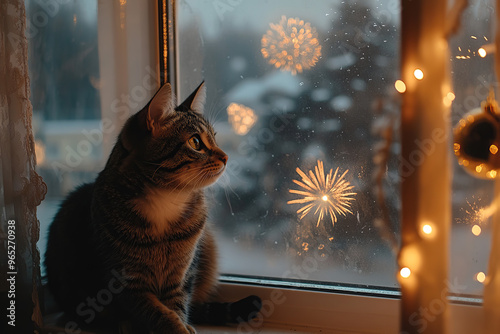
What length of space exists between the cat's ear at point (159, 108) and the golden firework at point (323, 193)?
A: 409 mm

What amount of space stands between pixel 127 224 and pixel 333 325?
59 cm

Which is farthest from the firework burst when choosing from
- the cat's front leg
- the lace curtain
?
the lace curtain

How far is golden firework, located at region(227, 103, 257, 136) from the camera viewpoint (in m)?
1.25

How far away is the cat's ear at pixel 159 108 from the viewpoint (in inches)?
37.9

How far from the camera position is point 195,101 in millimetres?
1153

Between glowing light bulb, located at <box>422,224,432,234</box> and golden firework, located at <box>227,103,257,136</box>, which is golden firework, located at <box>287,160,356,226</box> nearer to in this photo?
golden firework, located at <box>227,103,257,136</box>

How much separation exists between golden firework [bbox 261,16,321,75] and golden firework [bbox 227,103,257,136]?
158 millimetres

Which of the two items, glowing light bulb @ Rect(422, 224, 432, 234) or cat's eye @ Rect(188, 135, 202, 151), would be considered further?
cat's eye @ Rect(188, 135, 202, 151)

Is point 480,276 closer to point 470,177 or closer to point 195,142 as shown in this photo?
point 470,177

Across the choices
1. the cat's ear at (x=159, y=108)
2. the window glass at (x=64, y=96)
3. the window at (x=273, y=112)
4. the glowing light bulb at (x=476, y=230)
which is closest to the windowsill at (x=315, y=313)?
the window at (x=273, y=112)

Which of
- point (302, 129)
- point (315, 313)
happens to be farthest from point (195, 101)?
point (315, 313)

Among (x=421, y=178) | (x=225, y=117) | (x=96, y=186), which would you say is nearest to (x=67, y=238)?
(x=96, y=186)

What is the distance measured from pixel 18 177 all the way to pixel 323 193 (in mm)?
748

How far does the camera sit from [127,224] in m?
0.97
